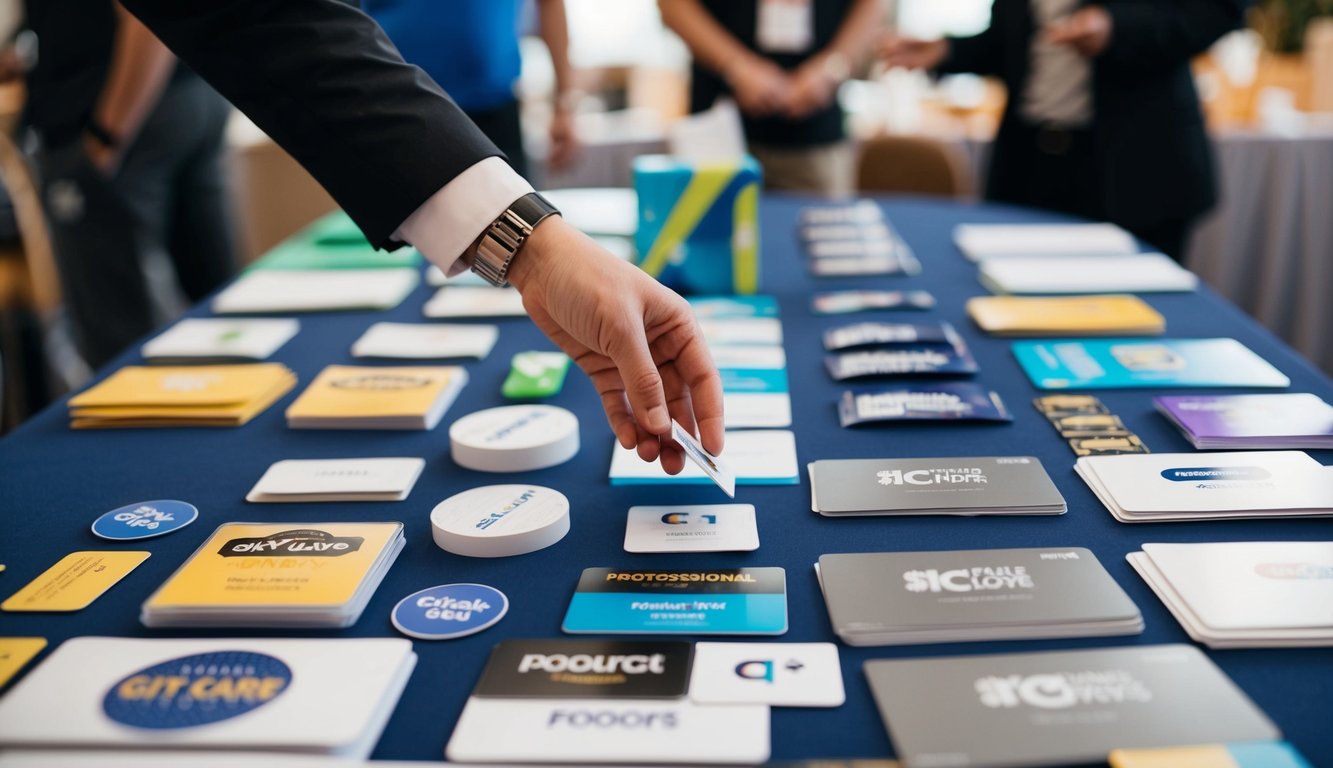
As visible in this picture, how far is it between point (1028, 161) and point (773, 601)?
2071mm

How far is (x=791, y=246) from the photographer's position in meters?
1.91

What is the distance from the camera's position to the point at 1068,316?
1.41 metres

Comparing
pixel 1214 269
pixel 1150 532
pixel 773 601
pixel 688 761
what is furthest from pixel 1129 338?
pixel 1214 269

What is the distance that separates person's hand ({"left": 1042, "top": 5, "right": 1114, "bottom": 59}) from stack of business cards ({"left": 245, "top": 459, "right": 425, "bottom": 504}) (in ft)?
5.59

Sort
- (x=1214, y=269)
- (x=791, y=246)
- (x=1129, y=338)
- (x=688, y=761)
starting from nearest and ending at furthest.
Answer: (x=688, y=761) → (x=1129, y=338) → (x=791, y=246) → (x=1214, y=269)

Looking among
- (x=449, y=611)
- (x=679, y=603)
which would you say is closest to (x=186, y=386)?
(x=449, y=611)

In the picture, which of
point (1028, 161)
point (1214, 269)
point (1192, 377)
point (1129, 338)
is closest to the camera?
point (1192, 377)

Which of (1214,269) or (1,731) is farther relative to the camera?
(1214,269)

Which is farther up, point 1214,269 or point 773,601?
point 773,601

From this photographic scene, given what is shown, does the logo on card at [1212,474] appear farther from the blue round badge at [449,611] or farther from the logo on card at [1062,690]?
the blue round badge at [449,611]

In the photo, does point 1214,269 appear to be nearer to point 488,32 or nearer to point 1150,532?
point 488,32

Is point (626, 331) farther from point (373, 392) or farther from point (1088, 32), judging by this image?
point (1088, 32)

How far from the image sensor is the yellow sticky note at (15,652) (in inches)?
27.9

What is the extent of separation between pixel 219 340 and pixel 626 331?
828 mm
